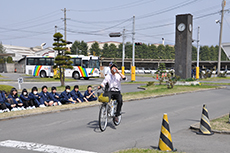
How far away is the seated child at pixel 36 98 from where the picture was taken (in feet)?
39.3

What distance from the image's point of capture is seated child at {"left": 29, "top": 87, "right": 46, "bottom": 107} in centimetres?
1198

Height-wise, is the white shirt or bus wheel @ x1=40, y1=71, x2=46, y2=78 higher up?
the white shirt

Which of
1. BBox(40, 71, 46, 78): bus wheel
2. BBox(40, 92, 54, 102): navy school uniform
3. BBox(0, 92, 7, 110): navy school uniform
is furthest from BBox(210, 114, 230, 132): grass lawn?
BBox(40, 71, 46, 78): bus wheel

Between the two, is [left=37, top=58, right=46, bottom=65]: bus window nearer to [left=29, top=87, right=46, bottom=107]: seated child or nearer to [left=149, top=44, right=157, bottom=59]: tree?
[left=29, top=87, right=46, bottom=107]: seated child

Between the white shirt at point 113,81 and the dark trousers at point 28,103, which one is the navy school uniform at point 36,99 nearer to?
the dark trousers at point 28,103

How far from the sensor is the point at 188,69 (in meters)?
24.0

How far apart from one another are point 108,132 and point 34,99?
5724mm

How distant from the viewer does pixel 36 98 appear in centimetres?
1206

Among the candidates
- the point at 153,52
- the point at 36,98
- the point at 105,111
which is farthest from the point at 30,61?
the point at 153,52

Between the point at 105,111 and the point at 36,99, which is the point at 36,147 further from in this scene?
the point at 36,99

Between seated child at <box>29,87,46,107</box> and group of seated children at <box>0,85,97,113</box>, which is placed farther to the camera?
seated child at <box>29,87,46,107</box>

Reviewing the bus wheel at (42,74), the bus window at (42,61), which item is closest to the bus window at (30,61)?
the bus window at (42,61)

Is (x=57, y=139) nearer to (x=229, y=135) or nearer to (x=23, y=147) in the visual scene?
(x=23, y=147)

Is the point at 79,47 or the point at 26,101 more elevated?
the point at 79,47
